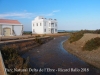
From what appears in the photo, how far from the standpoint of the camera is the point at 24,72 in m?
7.94

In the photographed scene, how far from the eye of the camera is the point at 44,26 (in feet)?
184

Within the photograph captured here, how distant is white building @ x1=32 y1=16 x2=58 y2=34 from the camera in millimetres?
55884

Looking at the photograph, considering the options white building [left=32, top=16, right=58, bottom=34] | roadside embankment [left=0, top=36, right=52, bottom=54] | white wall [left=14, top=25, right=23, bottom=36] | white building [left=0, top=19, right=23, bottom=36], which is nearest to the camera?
roadside embankment [left=0, top=36, right=52, bottom=54]

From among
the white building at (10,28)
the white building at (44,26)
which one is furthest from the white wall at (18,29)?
the white building at (44,26)

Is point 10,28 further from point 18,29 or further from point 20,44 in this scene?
point 20,44

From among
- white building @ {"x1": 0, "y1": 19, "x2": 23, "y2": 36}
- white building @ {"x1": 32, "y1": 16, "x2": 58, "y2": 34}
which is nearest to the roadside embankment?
white building @ {"x1": 0, "y1": 19, "x2": 23, "y2": 36}

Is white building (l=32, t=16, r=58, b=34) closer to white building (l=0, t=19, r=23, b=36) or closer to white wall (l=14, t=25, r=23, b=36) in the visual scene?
white wall (l=14, t=25, r=23, b=36)

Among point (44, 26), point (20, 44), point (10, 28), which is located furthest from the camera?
point (44, 26)

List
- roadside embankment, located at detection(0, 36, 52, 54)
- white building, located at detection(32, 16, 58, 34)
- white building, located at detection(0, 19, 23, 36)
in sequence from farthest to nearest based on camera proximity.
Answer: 1. white building, located at detection(32, 16, 58, 34)
2. white building, located at detection(0, 19, 23, 36)
3. roadside embankment, located at detection(0, 36, 52, 54)

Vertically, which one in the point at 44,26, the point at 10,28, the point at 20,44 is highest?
the point at 44,26

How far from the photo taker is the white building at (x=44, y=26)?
55.9m

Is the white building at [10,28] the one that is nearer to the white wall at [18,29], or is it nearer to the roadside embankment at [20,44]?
the white wall at [18,29]

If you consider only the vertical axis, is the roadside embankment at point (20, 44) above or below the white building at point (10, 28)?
below

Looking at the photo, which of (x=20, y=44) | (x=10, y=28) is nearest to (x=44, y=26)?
(x=10, y=28)
